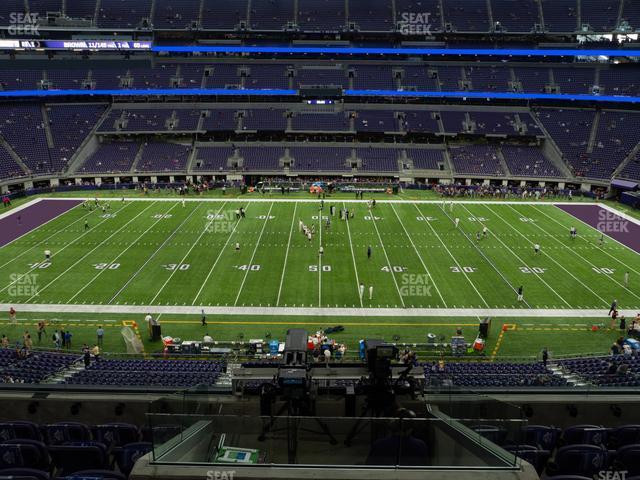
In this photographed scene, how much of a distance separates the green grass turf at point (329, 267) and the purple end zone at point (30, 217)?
1321 millimetres

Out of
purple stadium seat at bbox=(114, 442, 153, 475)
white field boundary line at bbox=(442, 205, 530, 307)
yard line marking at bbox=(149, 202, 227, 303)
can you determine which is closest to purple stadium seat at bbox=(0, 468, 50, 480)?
purple stadium seat at bbox=(114, 442, 153, 475)

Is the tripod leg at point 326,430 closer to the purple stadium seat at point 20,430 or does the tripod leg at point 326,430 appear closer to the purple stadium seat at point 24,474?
the purple stadium seat at point 24,474

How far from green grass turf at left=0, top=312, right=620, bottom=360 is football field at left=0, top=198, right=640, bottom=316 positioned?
123 centimetres

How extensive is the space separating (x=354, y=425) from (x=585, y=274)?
2883cm

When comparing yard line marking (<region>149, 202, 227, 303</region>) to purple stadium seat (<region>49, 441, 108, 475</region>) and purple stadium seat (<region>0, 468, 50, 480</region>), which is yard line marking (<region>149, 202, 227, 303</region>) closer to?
purple stadium seat (<region>49, 441, 108, 475</region>)

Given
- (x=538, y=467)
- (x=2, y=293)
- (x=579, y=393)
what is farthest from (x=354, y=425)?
(x=2, y=293)

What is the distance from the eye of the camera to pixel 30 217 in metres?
41.2

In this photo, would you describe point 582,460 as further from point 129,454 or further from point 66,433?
point 66,433

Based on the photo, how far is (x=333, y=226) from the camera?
3934cm

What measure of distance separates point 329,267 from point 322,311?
6.04 meters

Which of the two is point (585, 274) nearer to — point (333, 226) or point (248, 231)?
point (333, 226)

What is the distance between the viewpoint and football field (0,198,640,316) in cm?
2617

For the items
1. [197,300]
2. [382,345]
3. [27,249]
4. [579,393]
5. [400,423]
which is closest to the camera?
[400,423]

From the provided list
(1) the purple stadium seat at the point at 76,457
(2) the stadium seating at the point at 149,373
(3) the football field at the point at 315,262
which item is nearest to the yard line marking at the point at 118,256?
(3) the football field at the point at 315,262
